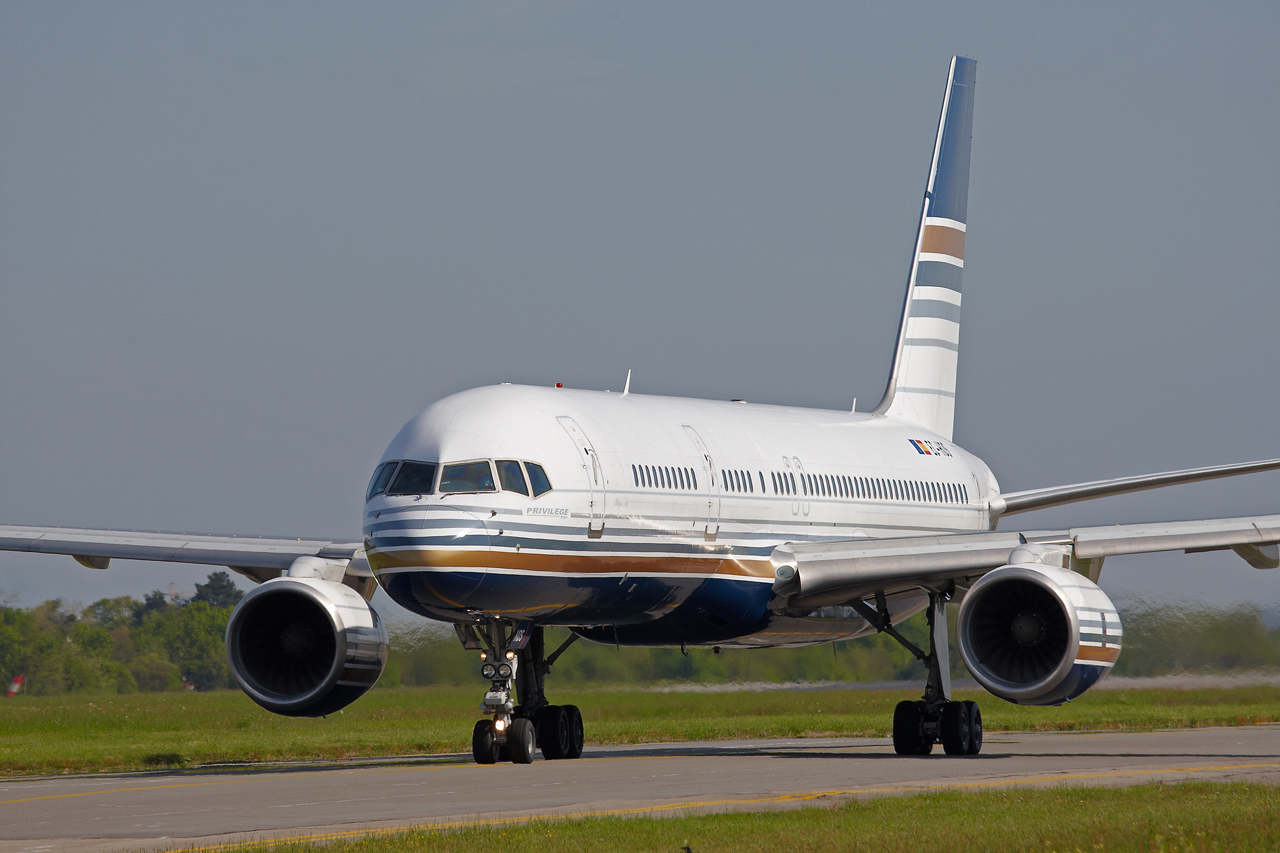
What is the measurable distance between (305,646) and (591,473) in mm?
4187

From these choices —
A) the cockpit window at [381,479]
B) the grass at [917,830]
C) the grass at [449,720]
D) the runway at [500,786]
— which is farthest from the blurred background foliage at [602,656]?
the grass at [917,830]

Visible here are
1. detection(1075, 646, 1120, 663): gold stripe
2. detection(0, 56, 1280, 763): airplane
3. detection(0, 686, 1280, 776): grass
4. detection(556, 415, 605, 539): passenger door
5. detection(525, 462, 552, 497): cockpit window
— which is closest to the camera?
detection(0, 56, 1280, 763): airplane

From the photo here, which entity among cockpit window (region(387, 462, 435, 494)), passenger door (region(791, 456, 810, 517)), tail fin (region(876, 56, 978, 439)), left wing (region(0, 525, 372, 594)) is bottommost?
left wing (region(0, 525, 372, 594))

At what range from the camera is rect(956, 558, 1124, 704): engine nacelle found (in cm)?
2011

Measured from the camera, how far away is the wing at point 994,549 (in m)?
21.8

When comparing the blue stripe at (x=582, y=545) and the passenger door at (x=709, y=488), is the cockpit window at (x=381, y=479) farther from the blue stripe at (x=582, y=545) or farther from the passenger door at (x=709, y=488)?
the passenger door at (x=709, y=488)

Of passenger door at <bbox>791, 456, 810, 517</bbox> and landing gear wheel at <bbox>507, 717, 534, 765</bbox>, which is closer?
landing gear wheel at <bbox>507, 717, 534, 765</bbox>

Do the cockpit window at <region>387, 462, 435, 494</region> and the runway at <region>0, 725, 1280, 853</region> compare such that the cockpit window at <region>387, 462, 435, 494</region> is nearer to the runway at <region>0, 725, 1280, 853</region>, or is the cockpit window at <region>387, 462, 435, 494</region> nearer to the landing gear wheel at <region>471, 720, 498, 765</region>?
the landing gear wheel at <region>471, 720, 498, 765</region>

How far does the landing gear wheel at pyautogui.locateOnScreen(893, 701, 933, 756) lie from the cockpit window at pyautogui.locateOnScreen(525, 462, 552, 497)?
6092 mm

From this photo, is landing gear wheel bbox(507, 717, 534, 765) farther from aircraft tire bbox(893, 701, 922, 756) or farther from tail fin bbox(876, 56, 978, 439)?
tail fin bbox(876, 56, 978, 439)

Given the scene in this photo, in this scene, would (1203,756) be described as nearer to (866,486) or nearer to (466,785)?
(866,486)

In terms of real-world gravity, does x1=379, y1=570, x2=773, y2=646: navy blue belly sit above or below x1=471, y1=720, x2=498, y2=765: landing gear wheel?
above

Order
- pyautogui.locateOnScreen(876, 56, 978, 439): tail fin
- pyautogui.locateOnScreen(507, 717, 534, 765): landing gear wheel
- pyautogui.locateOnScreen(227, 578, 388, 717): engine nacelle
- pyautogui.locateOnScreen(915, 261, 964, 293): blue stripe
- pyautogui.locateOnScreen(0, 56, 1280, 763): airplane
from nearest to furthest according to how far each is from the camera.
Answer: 1. pyautogui.locateOnScreen(0, 56, 1280, 763): airplane
2. pyautogui.locateOnScreen(507, 717, 534, 765): landing gear wheel
3. pyautogui.locateOnScreen(227, 578, 388, 717): engine nacelle
4. pyautogui.locateOnScreen(876, 56, 978, 439): tail fin
5. pyautogui.locateOnScreen(915, 261, 964, 293): blue stripe

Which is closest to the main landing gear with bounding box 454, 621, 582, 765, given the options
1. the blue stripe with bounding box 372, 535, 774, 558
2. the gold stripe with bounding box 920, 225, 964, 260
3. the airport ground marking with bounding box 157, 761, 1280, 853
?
the blue stripe with bounding box 372, 535, 774, 558
